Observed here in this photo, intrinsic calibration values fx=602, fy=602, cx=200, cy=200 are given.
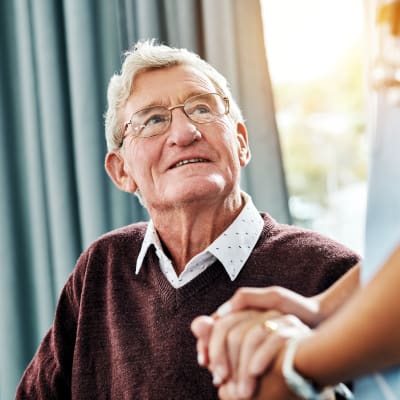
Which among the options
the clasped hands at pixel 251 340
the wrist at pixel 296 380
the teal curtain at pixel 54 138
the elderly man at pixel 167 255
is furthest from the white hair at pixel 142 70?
the wrist at pixel 296 380

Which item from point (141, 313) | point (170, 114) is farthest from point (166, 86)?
point (141, 313)

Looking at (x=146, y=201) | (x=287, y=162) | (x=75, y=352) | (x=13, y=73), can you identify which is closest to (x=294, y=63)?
(x=287, y=162)

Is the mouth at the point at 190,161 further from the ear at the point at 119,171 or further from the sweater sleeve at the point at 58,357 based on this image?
the sweater sleeve at the point at 58,357

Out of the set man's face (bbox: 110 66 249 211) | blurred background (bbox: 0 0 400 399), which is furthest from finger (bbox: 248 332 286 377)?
blurred background (bbox: 0 0 400 399)

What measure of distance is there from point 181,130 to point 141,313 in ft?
1.44

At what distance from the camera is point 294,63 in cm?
194

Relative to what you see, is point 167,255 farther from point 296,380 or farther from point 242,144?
point 296,380

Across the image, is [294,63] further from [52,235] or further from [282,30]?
[52,235]

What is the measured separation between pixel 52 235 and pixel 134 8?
792 millimetres

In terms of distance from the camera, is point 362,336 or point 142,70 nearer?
point 362,336

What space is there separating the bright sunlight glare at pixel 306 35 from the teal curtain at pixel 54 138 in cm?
23

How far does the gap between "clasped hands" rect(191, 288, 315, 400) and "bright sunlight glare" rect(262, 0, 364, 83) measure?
115 centimetres

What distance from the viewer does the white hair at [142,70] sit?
1.49 metres

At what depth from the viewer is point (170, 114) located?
1445mm
